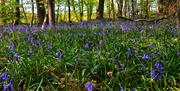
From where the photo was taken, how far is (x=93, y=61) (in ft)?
15.4

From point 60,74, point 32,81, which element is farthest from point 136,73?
point 32,81

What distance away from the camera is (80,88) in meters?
3.97

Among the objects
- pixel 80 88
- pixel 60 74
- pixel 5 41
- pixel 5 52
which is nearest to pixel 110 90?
pixel 80 88

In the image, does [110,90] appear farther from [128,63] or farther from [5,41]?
[5,41]

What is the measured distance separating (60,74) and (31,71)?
46 centimetres

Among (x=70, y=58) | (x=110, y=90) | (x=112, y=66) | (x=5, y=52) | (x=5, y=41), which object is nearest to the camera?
(x=110, y=90)

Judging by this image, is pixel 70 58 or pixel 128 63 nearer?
pixel 128 63

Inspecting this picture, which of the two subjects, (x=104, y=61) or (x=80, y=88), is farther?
(x=104, y=61)

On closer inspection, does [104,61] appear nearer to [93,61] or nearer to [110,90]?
[93,61]

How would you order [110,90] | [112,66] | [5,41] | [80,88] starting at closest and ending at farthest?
[110,90] → [80,88] → [112,66] → [5,41]

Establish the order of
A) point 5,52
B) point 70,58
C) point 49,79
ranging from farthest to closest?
point 5,52
point 70,58
point 49,79

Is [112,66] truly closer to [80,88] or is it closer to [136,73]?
[136,73]

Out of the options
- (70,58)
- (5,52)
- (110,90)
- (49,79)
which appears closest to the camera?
(110,90)

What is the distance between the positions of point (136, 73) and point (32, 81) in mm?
1456
